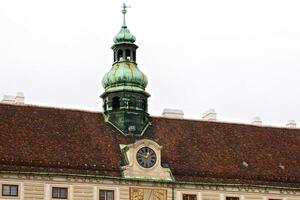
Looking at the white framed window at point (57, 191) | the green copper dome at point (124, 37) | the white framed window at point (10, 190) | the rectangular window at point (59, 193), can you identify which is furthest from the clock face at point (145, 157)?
the green copper dome at point (124, 37)

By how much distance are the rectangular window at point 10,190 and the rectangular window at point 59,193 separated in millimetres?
2496

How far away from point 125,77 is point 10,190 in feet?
42.9

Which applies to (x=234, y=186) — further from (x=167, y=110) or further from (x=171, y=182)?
(x=167, y=110)

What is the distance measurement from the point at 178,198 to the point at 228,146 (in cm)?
687

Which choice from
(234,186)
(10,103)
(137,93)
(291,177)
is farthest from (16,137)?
(291,177)

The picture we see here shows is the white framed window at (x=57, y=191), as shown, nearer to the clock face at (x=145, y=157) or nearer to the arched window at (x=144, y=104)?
the clock face at (x=145, y=157)

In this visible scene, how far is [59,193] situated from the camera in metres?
62.2

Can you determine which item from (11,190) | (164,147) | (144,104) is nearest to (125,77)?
(144,104)

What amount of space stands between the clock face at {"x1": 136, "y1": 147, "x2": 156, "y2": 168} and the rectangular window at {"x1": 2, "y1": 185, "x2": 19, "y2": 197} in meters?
8.69

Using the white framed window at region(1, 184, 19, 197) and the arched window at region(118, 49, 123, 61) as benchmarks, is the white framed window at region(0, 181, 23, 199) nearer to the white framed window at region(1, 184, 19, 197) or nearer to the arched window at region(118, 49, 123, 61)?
the white framed window at region(1, 184, 19, 197)

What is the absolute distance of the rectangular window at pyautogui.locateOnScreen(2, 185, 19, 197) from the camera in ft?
199

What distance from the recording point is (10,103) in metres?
66.9

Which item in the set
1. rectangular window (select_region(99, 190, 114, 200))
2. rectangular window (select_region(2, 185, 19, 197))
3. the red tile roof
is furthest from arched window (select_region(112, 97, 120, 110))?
rectangular window (select_region(2, 185, 19, 197))

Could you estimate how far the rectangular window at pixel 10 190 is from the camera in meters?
60.8
